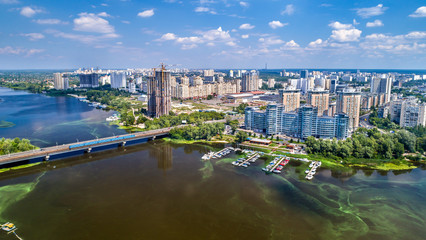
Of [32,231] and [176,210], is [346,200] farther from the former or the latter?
[32,231]

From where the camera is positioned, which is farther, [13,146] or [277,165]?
[13,146]

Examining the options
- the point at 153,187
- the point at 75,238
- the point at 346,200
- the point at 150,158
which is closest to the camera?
the point at 75,238

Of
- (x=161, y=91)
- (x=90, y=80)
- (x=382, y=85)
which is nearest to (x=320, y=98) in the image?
(x=161, y=91)

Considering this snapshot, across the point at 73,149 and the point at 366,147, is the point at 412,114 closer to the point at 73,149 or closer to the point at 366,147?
the point at 366,147

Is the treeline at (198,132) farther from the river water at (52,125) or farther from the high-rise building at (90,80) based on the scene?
the high-rise building at (90,80)

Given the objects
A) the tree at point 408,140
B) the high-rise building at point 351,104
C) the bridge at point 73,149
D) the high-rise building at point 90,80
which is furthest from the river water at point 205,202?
the high-rise building at point 90,80

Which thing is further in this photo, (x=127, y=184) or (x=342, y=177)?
(x=342, y=177)

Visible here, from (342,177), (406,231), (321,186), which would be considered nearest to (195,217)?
(321,186)
